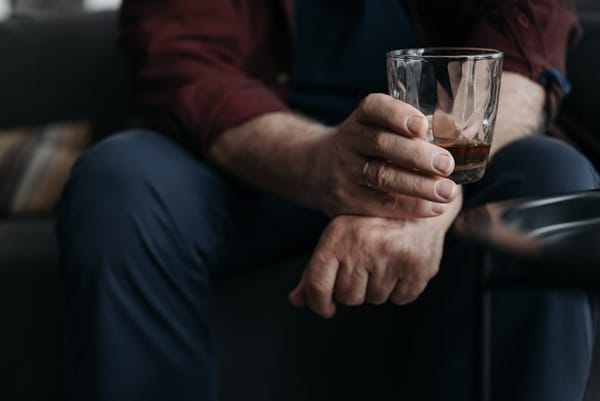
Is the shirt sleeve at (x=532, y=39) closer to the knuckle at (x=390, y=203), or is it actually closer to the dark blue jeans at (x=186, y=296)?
the dark blue jeans at (x=186, y=296)

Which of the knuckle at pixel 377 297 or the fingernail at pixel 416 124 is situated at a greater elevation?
the fingernail at pixel 416 124

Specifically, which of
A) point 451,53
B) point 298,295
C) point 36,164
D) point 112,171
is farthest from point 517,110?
point 36,164

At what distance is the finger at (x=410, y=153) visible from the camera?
0.73m

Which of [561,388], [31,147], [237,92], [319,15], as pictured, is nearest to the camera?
[561,388]

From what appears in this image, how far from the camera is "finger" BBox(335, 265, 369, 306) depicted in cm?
84

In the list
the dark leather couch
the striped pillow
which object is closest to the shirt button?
the dark leather couch

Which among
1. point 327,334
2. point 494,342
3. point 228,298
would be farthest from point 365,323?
point 494,342

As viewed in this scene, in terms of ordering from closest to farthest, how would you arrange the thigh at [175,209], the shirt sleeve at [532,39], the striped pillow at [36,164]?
the thigh at [175,209], the shirt sleeve at [532,39], the striped pillow at [36,164]

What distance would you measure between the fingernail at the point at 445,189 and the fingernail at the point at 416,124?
0.17 feet

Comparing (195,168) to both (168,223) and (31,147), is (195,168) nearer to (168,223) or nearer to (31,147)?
(168,223)

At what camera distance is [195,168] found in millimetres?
1029

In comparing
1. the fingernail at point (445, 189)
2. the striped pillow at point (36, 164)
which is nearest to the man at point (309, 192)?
the fingernail at point (445, 189)

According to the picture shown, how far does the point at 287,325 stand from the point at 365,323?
0.10m

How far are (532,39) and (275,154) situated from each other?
14.2 inches
